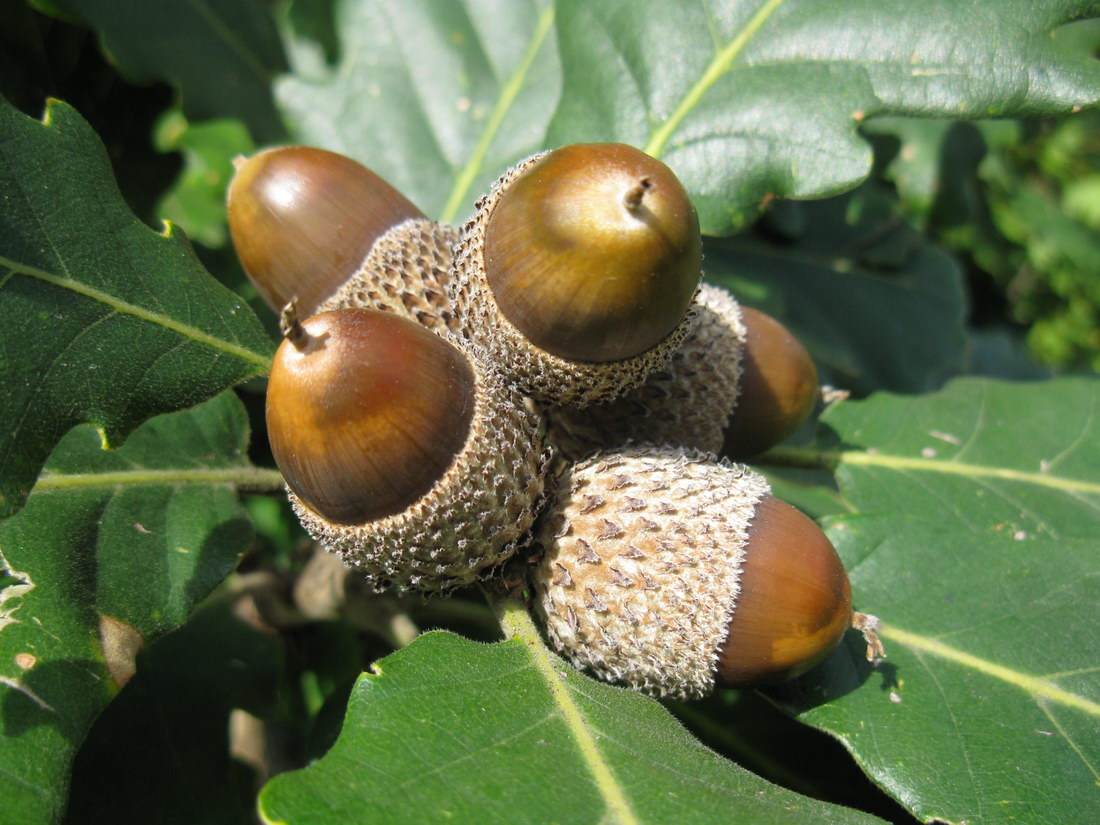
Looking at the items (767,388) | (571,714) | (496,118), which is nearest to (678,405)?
(767,388)

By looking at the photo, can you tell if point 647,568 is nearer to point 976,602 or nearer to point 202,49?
point 976,602

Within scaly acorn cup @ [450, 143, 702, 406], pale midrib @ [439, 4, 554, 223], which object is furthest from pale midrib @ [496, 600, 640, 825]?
pale midrib @ [439, 4, 554, 223]

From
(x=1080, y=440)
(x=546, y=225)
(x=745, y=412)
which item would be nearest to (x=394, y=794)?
(x=546, y=225)

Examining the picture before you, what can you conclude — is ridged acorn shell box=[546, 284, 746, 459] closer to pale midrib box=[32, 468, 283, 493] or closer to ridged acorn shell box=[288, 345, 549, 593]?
ridged acorn shell box=[288, 345, 549, 593]

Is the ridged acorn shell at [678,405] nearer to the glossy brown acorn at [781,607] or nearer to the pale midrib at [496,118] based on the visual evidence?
the glossy brown acorn at [781,607]

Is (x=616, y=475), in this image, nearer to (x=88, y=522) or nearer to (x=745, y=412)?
(x=745, y=412)
